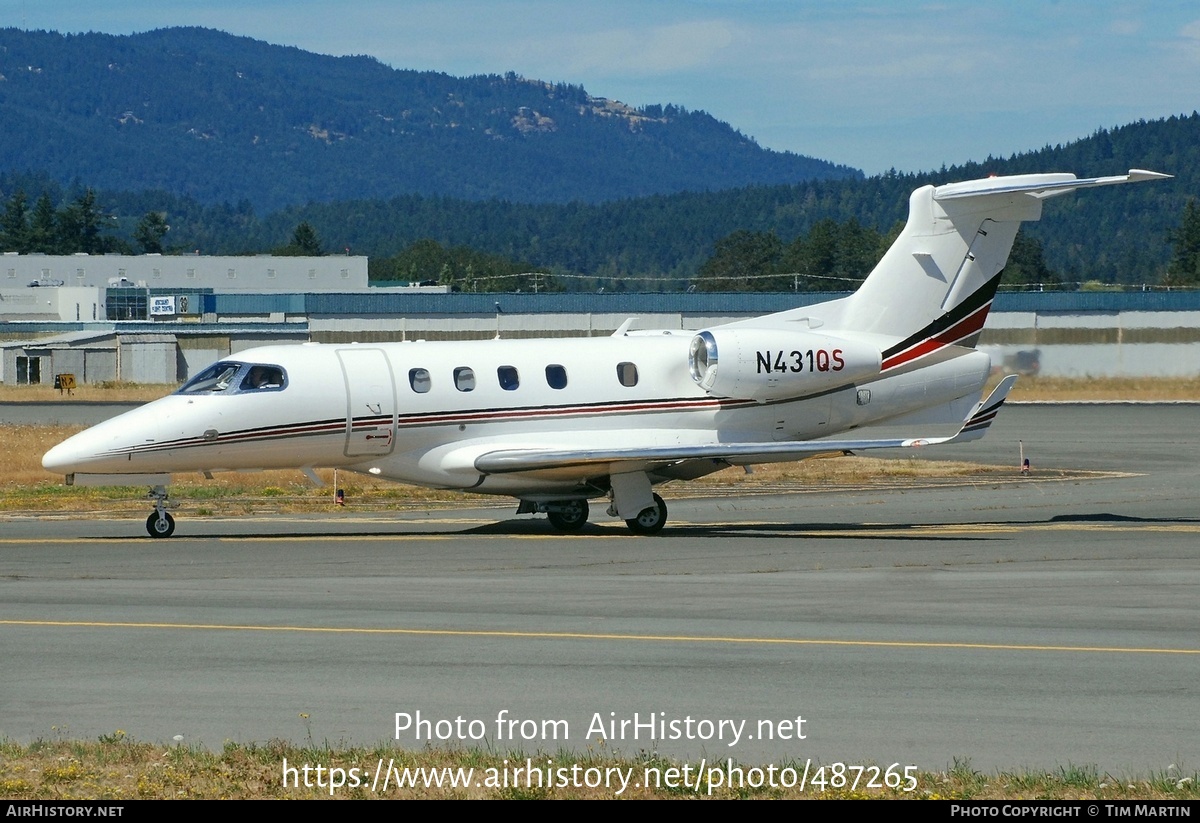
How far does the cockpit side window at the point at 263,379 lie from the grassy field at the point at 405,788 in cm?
1337

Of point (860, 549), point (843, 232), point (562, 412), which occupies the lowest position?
point (860, 549)

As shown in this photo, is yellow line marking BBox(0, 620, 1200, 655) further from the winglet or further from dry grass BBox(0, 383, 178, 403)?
dry grass BBox(0, 383, 178, 403)

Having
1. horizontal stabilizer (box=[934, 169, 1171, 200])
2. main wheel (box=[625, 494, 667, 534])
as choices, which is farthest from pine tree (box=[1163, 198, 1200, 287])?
main wheel (box=[625, 494, 667, 534])

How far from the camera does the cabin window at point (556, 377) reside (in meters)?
24.4

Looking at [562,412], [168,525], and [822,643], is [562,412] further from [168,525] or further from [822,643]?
[822,643]

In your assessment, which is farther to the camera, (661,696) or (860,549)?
(860,549)

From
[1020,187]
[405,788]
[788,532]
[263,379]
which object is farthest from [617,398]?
[405,788]

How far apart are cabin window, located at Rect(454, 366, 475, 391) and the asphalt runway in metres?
2.43

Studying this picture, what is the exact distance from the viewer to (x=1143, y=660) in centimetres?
1326

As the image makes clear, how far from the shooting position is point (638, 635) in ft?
47.9

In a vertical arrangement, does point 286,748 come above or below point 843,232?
below

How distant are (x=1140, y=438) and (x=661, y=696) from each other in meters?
36.8
